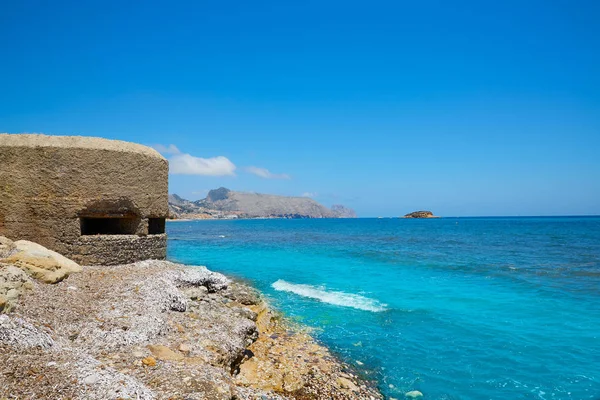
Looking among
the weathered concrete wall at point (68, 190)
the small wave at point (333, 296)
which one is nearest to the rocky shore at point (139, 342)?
the weathered concrete wall at point (68, 190)

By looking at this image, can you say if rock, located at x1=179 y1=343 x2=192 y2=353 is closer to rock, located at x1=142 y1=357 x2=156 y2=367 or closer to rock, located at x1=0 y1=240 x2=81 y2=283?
rock, located at x1=142 y1=357 x2=156 y2=367

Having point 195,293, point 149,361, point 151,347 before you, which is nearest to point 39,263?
point 195,293

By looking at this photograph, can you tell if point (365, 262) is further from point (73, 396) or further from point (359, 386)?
point (73, 396)

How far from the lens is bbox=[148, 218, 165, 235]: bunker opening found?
15945mm

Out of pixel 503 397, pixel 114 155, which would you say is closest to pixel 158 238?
pixel 114 155

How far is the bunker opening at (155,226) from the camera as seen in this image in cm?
1595

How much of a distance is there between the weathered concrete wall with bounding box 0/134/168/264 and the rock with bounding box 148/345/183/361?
8182 mm

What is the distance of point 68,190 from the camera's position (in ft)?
43.5

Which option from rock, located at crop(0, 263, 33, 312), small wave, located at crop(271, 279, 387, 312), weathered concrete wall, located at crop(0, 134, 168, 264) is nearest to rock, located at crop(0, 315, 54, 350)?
rock, located at crop(0, 263, 33, 312)

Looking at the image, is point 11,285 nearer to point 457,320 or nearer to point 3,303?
point 3,303

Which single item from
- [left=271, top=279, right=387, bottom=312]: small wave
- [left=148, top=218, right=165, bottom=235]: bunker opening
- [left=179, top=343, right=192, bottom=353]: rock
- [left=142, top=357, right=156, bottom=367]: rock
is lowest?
[left=271, top=279, right=387, bottom=312]: small wave

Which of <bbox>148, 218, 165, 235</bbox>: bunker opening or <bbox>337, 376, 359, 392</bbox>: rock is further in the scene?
<bbox>148, 218, 165, 235</bbox>: bunker opening

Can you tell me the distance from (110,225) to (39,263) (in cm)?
641

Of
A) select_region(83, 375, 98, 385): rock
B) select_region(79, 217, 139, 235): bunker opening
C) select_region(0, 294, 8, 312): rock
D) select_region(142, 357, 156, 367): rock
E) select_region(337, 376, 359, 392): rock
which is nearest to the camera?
select_region(83, 375, 98, 385): rock
